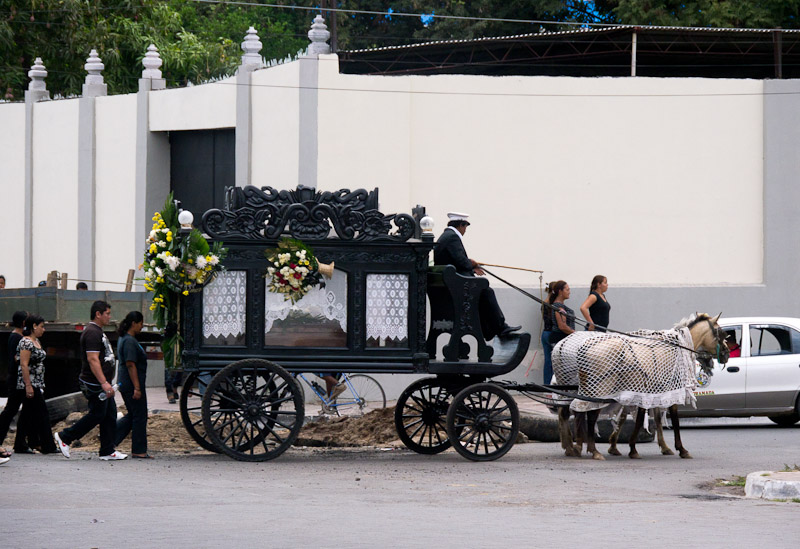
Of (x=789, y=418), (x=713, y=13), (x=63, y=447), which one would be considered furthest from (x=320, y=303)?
(x=713, y=13)

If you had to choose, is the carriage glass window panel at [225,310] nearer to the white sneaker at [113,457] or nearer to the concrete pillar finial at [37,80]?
the white sneaker at [113,457]

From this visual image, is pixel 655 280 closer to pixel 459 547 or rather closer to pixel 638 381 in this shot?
pixel 638 381

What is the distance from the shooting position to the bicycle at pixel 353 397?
679 inches

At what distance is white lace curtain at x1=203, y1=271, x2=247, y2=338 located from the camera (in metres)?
13.2

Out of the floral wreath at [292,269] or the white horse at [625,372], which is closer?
the floral wreath at [292,269]

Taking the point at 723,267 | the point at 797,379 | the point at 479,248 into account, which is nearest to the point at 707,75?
the point at 723,267

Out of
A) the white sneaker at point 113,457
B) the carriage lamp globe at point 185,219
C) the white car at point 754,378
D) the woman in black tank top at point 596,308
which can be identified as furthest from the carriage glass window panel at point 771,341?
the white sneaker at point 113,457

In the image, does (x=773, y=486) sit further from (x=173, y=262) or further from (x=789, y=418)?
(x=789, y=418)

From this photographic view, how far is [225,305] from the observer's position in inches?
522

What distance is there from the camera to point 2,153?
30.1 meters

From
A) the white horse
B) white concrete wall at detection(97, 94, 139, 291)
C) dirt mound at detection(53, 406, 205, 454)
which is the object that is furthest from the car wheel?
white concrete wall at detection(97, 94, 139, 291)

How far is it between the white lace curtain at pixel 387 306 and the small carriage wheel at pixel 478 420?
94cm

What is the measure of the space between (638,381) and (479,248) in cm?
816

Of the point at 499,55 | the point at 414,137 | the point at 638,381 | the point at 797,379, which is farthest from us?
the point at 499,55
